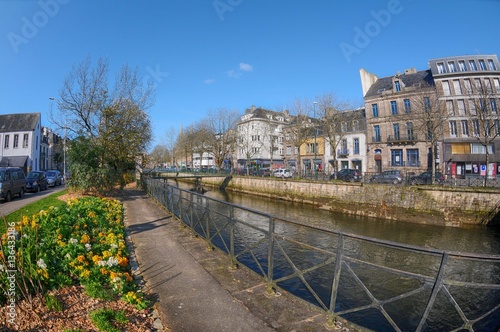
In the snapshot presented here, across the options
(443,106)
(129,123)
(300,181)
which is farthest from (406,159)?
(129,123)

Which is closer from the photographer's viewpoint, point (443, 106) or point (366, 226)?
point (366, 226)

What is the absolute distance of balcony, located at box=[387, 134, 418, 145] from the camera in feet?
114

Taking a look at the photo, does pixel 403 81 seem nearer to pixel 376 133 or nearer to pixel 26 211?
pixel 376 133

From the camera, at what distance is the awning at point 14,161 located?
38.8 meters

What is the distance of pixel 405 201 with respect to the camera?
19484mm

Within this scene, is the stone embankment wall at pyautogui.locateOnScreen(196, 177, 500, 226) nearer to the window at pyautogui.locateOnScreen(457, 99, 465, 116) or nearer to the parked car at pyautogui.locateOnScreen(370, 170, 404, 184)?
the parked car at pyautogui.locateOnScreen(370, 170, 404, 184)

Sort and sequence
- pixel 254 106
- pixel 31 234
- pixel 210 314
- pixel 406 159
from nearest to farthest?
pixel 210 314, pixel 31 234, pixel 406 159, pixel 254 106

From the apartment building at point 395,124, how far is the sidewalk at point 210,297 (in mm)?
33878

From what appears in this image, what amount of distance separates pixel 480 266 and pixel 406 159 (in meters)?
28.4

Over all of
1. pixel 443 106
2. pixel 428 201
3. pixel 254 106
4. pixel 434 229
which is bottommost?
pixel 434 229

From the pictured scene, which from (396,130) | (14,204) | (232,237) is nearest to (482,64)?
(396,130)

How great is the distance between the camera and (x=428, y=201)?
735 inches

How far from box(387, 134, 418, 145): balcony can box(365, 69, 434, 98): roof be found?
21.5 feet

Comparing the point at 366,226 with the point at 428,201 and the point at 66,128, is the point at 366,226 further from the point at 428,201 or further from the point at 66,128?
the point at 66,128
